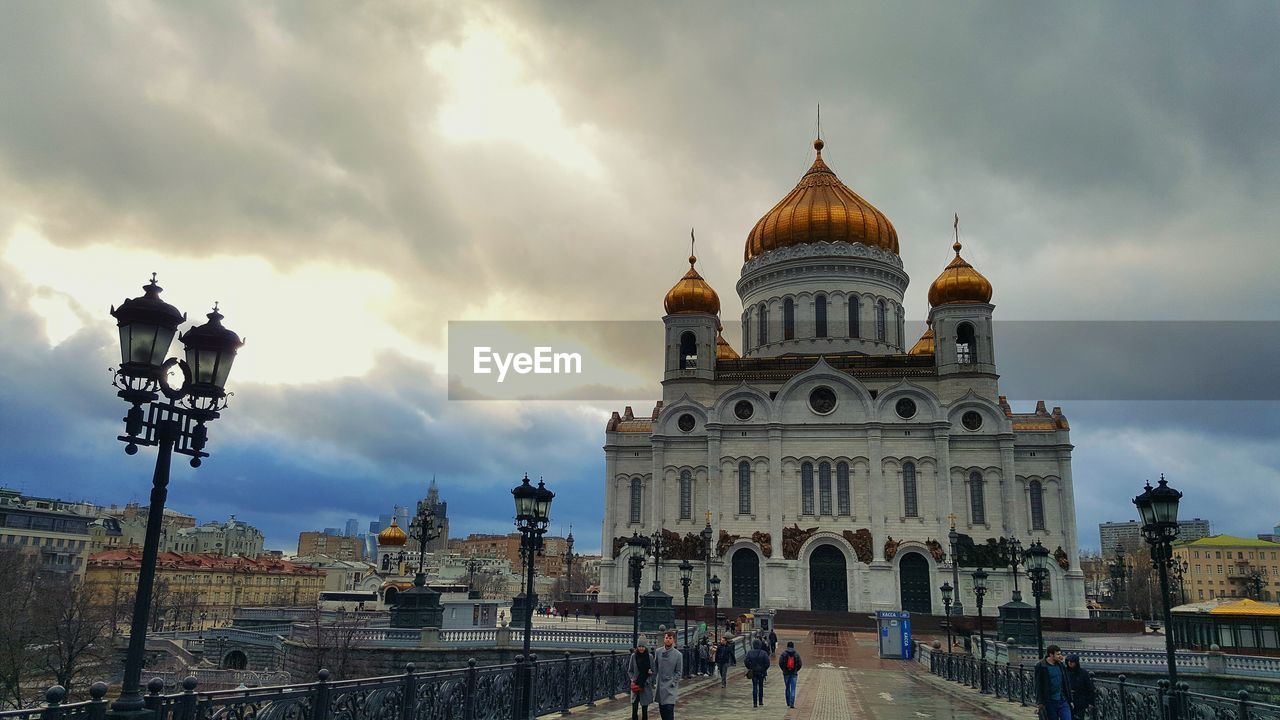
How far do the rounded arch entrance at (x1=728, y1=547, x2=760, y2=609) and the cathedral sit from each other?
78mm

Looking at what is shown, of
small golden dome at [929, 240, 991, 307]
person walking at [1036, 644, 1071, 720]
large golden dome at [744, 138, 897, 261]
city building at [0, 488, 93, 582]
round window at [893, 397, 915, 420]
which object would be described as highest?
large golden dome at [744, 138, 897, 261]

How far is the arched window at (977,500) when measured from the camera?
4641 cm

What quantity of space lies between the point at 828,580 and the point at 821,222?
23.0 metres

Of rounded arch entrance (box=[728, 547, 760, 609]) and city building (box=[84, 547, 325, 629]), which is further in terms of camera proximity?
city building (box=[84, 547, 325, 629])

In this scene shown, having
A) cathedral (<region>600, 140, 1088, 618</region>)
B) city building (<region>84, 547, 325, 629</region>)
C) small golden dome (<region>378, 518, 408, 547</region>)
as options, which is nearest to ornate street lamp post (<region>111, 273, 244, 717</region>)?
cathedral (<region>600, 140, 1088, 618</region>)

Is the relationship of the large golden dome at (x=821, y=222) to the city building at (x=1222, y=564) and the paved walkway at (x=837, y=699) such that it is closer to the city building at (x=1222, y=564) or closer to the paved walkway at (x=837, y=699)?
the paved walkway at (x=837, y=699)

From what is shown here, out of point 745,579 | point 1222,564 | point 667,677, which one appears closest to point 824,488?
point 745,579

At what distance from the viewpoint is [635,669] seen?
1227cm

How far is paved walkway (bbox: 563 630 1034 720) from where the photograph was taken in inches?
611

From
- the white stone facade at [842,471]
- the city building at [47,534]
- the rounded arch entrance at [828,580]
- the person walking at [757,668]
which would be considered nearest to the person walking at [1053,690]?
the person walking at [757,668]

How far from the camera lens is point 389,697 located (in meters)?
9.80

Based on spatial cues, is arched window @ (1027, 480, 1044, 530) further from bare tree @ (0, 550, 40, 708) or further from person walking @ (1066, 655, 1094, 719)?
bare tree @ (0, 550, 40, 708)

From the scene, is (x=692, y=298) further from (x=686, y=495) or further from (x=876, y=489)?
(x=876, y=489)

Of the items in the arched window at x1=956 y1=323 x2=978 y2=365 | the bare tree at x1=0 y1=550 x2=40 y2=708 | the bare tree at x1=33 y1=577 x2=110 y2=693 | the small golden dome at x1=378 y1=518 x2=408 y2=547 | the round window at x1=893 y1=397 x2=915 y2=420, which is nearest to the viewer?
the bare tree at x1=0 y1=550 x2=40 y2=708
